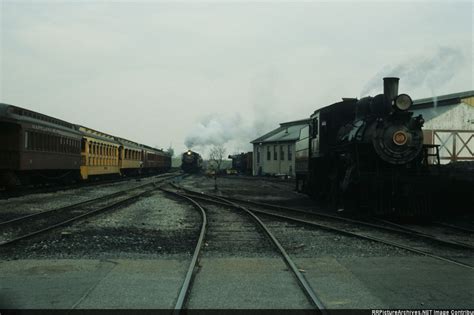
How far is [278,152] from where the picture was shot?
5719 cm

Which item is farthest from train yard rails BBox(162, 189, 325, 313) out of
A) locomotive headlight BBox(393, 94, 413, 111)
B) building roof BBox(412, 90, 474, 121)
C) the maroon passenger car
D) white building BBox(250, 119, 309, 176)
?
white building BBox(250, 119, 309, 176)

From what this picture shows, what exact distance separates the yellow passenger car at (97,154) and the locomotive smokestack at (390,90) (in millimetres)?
18517

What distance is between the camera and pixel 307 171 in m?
18.4

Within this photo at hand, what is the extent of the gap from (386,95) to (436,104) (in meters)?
14.6

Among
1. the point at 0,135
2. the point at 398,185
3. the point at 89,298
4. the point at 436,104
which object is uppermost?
the point at 436,104

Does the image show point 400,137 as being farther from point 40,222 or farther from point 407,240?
point 40,222

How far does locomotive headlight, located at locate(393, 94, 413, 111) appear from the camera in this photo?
39.8 ft

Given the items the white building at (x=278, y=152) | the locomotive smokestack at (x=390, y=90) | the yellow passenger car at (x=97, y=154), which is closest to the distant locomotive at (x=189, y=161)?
the white building at (x=278, y=152)

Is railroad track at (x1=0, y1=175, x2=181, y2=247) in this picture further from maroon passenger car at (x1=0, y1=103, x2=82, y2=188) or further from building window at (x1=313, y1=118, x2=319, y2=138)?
building window at (x1=313, y1=118, x2=319, y2=138)

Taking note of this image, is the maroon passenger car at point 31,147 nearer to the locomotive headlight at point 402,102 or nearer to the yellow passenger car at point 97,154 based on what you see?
the yellow passenger car at point 97,154

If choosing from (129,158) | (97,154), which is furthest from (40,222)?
(129,158)

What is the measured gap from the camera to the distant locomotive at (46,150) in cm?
1705

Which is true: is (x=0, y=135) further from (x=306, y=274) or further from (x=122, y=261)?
(x=306, y=274)

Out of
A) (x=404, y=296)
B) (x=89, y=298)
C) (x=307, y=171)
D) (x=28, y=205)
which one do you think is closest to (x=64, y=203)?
(x=28, y=205)
